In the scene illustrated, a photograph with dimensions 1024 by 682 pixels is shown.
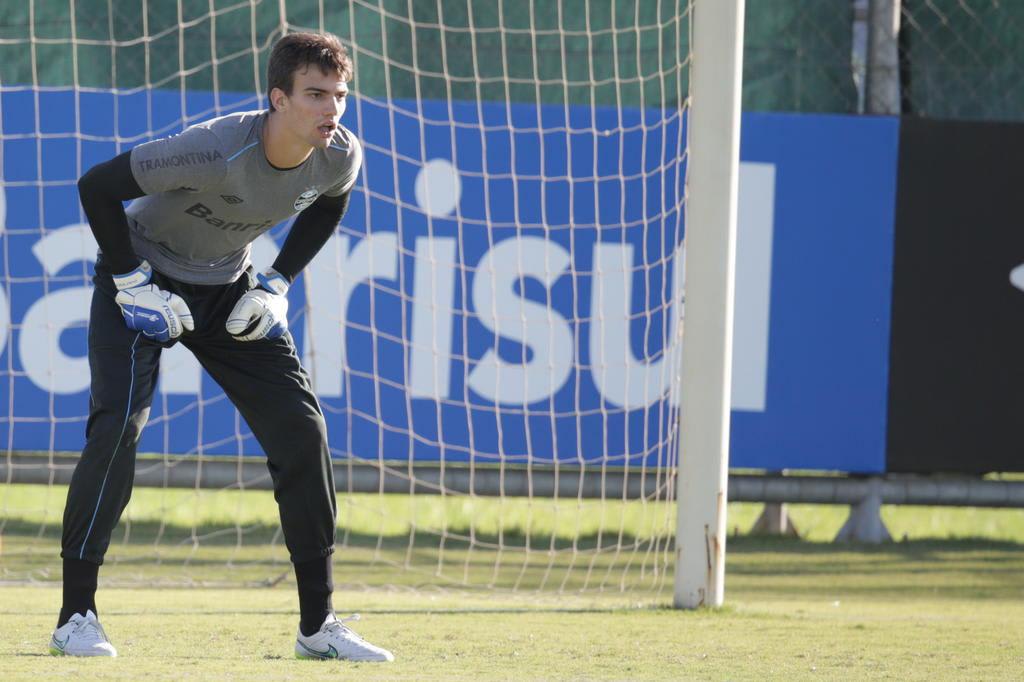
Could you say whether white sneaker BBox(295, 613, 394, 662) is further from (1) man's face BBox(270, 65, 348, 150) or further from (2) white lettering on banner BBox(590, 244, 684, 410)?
(2) white lettering on banner BBox(590, 244, 684, 410)

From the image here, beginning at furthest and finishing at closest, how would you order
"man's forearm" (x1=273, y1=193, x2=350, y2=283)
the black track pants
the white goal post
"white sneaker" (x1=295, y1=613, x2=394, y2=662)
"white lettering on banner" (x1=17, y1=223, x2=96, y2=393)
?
"white lettering on banner" (x1=17, y1=223, x2=96, y2=393), the white goal post, "man's forearm" (x1=273, y1=193, x2=350, y2=283), "white sneaker" (x1=295, y1=613, x2=394, y2=662), the black track pants

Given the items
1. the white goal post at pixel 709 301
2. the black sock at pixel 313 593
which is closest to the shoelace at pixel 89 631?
the black sock at pixel 313 593

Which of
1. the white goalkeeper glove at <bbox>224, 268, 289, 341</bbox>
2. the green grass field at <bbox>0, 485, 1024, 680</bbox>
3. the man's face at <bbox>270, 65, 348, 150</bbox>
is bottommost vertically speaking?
the green grass field at <bbox>0, 485, 1024, 680</bbox>

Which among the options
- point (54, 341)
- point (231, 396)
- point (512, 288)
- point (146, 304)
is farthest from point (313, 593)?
point (54, 341)

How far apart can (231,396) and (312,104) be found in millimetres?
819

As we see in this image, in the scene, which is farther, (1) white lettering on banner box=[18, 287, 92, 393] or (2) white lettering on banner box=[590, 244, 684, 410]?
(2) white lettering on banner box=[590, 244, 684, 410]

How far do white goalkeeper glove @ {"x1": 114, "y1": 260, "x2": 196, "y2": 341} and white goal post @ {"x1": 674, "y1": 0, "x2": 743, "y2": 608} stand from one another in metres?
2.24

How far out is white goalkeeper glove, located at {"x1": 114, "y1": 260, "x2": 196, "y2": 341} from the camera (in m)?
3.60

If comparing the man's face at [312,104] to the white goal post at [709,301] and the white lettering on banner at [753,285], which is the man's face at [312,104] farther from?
the white lettering on banner at [753,285]

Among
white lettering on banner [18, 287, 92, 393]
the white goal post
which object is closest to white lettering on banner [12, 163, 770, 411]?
white lettering on banner [18, 287, 92, 393]

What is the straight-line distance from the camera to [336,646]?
12.4 feet

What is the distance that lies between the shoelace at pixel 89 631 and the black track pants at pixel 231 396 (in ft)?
0.51

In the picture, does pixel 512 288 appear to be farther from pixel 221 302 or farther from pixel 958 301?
pixel 221 302

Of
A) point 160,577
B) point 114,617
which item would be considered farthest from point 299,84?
point 160,577
